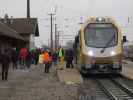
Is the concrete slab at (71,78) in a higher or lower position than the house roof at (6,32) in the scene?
lower

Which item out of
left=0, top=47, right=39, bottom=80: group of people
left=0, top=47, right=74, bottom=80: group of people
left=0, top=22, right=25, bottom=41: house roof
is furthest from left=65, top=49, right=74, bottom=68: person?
left=0, top=22, right=25, bottom=41: house roof

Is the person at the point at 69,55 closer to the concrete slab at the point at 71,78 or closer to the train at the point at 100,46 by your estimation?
the concrete slab at the point at 71,78

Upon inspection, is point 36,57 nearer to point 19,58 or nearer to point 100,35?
point 19,58

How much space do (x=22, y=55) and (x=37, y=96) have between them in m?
18.2

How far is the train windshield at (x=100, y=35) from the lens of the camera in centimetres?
2883

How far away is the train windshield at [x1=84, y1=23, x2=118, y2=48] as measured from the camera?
2883cm

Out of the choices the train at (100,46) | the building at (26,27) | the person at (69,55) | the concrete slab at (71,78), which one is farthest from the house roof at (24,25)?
the concrete slab at (71,78)

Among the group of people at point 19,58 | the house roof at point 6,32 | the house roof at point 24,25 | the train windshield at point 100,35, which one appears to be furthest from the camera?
the house roof at point 24,25

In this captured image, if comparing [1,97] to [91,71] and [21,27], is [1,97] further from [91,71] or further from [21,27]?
[21,27]

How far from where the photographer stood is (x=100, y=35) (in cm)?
2909

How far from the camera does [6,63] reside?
23.2 metres

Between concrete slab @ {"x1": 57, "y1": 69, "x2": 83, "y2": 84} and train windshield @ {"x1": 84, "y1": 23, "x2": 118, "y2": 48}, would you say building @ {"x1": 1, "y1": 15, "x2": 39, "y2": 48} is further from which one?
concrete slab @ {"x1": 57, "y1": 69, "x2": 83, "y2": 84}

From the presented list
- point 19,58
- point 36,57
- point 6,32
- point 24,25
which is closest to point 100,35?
point 19,58

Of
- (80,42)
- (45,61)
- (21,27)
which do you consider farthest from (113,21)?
(21,27)
